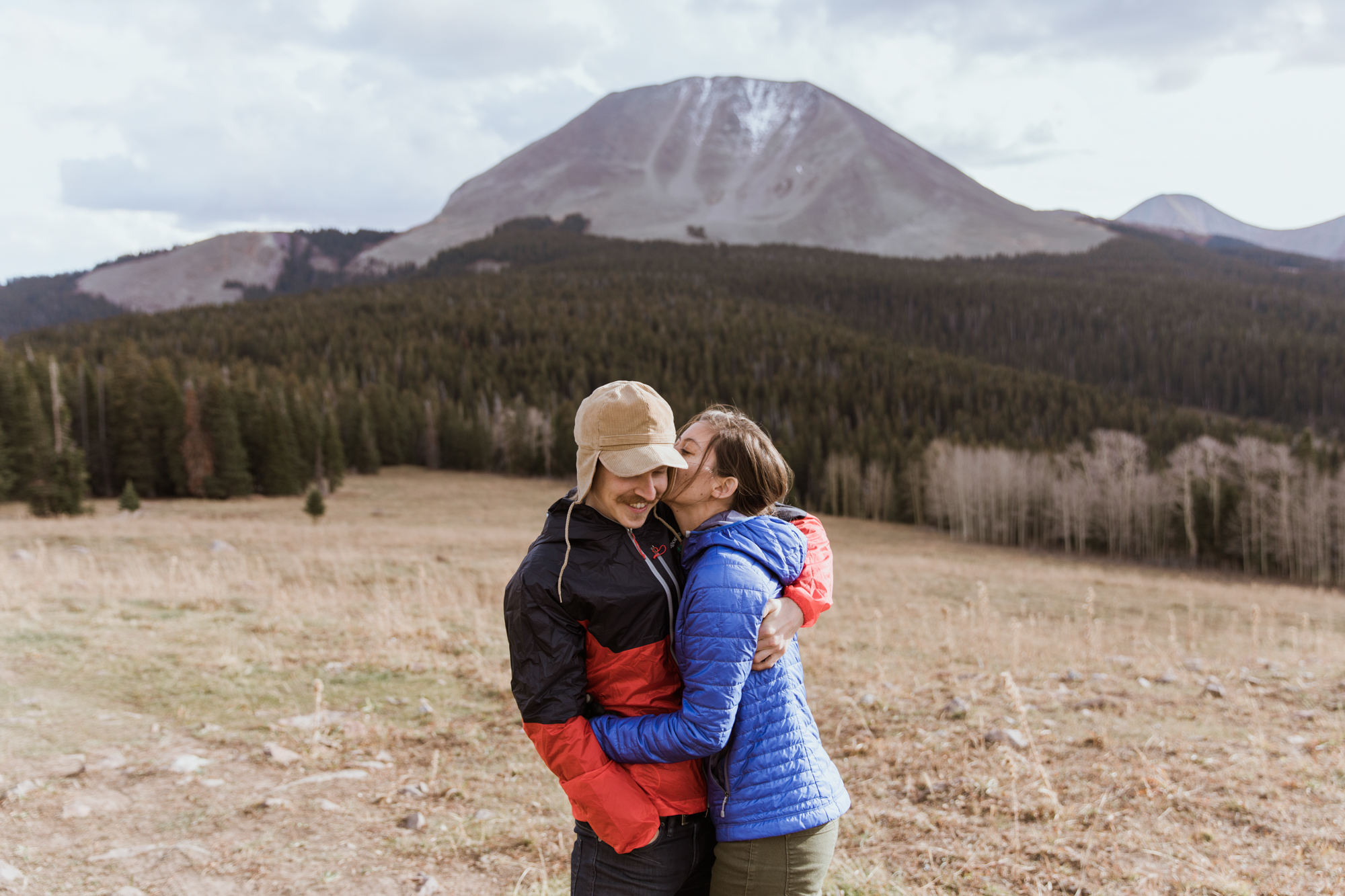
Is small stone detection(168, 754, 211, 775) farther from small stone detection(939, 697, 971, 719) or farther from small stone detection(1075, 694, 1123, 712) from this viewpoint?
small stone detection(1075, 694, 1123, 712)

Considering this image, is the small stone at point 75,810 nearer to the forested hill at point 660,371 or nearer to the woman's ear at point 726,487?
the woman's ear at point 726,487

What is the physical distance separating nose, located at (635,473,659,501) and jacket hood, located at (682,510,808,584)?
24 centimetres

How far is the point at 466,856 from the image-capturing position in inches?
211

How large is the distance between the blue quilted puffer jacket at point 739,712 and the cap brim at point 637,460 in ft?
1.13

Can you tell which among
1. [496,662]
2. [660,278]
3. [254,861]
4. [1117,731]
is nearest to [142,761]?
[254,861]

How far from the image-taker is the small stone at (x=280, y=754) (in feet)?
22.5

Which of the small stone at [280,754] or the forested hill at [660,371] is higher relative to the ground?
the forested hill at [660,371]

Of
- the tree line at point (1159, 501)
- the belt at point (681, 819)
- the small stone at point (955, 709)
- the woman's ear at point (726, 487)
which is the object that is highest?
the woman's ear at point (726, 487)

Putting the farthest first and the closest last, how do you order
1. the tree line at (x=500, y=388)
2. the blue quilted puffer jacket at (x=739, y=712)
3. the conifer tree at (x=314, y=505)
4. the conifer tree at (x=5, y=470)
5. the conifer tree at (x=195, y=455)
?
the tree line at (x=500, y=388)
the conifer tree at (x=195, y=455)
the conifer tree at (x=5, y=470)
the conifer tree at (x=314, y=505)
the blue quilted puffer jacket at (x=739, y=712)

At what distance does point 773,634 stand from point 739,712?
346 millimetres

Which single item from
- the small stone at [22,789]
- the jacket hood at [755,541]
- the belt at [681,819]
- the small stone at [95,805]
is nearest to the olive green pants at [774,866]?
the belt at [681,819]

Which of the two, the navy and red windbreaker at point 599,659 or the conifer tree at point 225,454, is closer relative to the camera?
the navy and red windbreaker at point 599,659

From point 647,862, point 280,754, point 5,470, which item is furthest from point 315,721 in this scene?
point 5,470

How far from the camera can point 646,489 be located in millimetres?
2771
